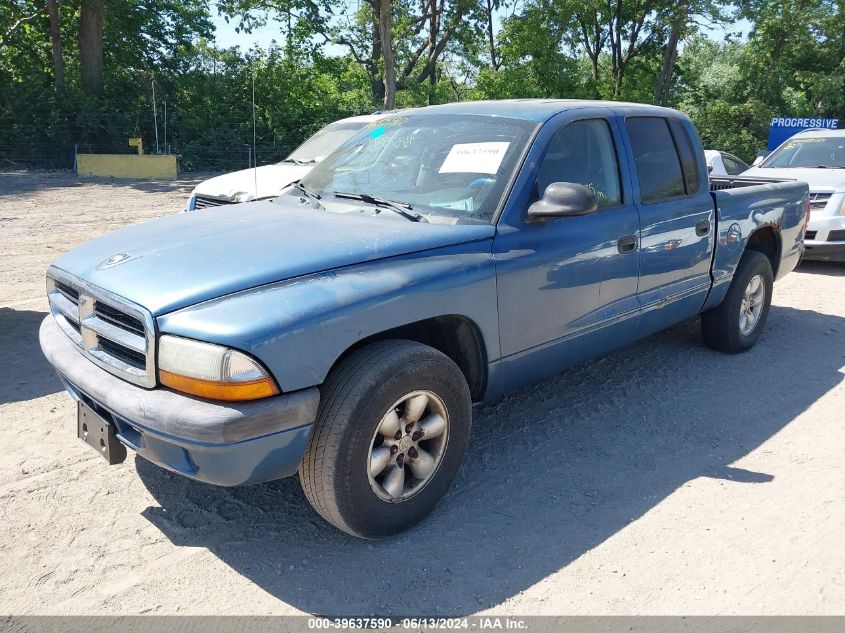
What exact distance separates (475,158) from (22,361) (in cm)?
369

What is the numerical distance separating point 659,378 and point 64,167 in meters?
20.7

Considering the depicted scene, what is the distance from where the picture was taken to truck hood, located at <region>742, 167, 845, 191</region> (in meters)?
9.11

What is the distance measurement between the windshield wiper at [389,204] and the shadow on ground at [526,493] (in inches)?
53.5

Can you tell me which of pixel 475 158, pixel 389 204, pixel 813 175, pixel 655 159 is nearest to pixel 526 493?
pixel 389 204

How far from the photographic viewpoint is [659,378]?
5191mm

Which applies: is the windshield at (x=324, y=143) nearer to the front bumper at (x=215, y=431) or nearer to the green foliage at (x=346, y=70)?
the front bumper at (x=215, y=431)

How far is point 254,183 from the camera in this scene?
916 centimetres

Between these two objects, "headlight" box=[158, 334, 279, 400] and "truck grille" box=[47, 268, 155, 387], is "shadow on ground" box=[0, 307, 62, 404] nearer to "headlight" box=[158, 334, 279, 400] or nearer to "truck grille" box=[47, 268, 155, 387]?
"truck grille" box=[47, 268, 155, 387]

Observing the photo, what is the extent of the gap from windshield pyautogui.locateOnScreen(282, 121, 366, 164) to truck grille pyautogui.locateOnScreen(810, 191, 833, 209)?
5966mm

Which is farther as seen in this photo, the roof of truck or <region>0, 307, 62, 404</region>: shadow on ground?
<region>0, 307, 62, 404</region>: shadow on ground

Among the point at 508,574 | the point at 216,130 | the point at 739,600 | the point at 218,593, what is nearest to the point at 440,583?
the point at 508,574

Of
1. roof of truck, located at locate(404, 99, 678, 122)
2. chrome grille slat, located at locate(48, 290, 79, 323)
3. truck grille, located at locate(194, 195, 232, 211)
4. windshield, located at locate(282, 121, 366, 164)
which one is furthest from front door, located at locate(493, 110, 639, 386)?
windshield, located at locate(282, 121, 366, 164)

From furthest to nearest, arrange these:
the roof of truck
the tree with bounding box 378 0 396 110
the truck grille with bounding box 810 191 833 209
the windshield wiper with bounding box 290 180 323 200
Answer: the tree with bounding box 378 0 396 110 < the truck grille with bounding box 810 191 833 209 < the windshield wiper with bounding box 290 180 323 200 < the roof of truck

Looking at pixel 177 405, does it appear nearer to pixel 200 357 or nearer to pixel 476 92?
pixel 200 357
